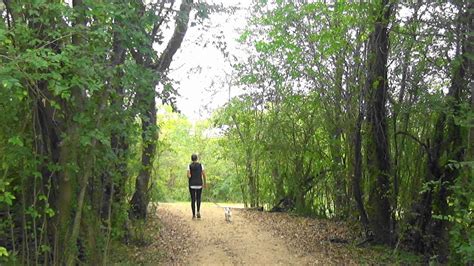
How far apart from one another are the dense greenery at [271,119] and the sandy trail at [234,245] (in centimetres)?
151

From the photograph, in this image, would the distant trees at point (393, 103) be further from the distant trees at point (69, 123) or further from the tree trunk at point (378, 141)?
the distant trees at point (69, 123)

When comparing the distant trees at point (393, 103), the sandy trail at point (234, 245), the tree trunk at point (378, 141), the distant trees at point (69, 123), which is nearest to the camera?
the distant trees at point (69, 123)

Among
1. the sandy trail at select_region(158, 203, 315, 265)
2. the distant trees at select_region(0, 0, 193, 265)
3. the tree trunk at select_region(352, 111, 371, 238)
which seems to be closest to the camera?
the distant trees at select_region(0, 0, 193, 265)

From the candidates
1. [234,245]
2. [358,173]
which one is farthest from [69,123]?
[358,173]

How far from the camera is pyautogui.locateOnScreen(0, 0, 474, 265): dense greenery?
5.46 meters

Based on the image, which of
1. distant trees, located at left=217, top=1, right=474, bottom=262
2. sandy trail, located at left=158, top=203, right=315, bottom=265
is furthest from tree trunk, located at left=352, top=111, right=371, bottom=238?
sandy trail, located at left=158, top=203, right=315, bottom=265

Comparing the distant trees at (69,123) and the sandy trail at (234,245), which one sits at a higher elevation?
the distant trees at (69,123)

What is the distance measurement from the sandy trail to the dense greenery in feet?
4.96

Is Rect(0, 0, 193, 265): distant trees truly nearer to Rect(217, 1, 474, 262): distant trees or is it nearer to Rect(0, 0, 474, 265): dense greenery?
Rect(0, 0, 474, 265): dense greenery

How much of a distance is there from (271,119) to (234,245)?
23.3 feet

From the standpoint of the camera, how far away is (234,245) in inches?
408

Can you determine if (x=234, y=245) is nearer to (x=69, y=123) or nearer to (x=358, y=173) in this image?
(x=358, y=173)

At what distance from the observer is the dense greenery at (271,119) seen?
546 centimetres

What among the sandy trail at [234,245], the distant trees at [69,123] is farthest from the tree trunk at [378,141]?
the distant trees at [69,123]
